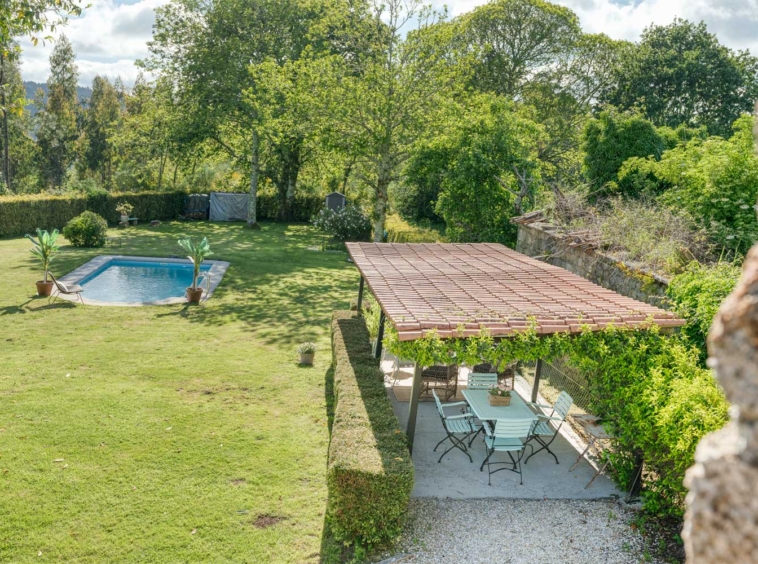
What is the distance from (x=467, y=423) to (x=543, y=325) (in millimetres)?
2339

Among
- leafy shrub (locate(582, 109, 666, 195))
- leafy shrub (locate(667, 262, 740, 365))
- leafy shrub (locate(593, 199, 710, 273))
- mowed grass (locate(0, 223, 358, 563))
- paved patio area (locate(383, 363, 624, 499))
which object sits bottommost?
mowed grass (locate(0, 223, 358, 563))

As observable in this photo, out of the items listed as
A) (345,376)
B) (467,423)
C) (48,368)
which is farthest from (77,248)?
(467,423)

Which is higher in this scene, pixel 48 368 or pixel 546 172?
pixel 546 172

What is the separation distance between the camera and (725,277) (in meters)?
8.62

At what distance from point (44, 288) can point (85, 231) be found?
27.8ft

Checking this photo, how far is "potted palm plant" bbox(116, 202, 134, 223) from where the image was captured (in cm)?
3050

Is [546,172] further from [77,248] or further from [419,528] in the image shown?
[419,528]

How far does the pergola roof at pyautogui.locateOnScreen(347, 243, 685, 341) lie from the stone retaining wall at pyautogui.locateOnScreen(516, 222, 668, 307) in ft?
2.83

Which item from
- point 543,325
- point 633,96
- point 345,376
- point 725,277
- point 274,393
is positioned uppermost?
point 633,96

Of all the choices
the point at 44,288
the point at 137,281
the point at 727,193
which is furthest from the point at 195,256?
the point at 727,193

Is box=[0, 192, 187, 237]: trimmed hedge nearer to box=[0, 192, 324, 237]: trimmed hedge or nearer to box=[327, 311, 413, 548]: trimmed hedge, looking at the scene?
box=[0, 192, 324, 237]: trimmed hedge

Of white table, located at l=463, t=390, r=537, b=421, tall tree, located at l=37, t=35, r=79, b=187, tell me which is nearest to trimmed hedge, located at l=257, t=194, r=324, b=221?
tall tree, located at l=37, t=35, r=79, b=187

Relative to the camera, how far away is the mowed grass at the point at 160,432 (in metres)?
6.80

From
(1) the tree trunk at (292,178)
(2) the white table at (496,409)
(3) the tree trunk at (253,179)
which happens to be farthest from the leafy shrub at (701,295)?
(1) the tree trunk at (292,178)
